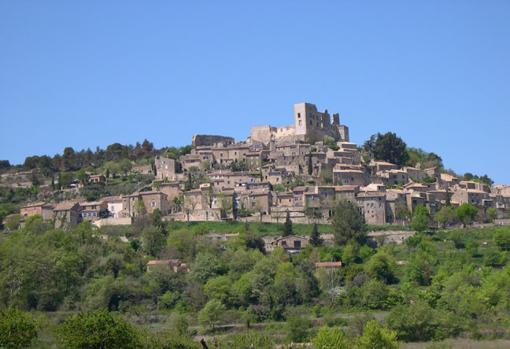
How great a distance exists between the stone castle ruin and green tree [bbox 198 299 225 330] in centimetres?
3031

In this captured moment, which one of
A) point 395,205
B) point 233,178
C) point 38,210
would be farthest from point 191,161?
point 395,205

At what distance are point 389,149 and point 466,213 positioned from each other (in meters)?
13.4

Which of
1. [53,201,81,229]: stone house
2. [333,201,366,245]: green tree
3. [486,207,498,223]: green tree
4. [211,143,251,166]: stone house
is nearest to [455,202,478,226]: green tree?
[486,207,498,223]: green tree

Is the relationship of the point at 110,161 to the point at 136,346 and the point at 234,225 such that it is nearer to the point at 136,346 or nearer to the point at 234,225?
the point at 234,225

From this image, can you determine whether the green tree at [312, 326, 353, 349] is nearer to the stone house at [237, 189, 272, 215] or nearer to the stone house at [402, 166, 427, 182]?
the stone house at [237, 189, 272, 215]

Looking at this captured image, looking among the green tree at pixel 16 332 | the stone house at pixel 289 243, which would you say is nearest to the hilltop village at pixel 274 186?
the stone house at pixel 289 243

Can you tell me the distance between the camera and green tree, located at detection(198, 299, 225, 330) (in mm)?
58812

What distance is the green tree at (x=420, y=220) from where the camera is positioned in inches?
2854

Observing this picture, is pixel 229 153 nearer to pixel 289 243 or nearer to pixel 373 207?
pixel 373 207

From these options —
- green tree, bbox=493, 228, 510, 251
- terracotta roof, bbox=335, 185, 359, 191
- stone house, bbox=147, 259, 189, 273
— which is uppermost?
terracotta roof, bbox=335, 185, 359, 191

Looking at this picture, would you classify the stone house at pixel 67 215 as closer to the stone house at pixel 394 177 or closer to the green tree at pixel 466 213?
the stone house at pixel 394 177

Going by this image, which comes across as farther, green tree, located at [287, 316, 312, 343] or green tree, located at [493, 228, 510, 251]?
green tree, located at [493, 228, 510, 251]

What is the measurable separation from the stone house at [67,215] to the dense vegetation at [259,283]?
3119 mm

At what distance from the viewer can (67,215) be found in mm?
77750
